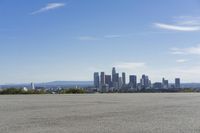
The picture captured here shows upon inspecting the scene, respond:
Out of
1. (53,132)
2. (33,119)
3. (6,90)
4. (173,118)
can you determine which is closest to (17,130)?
(53,132)

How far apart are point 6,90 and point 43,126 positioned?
122 feet

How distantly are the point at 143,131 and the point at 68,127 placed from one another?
94.8 inches

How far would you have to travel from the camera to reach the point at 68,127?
15.7 metres

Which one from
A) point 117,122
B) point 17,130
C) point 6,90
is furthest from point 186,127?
point 6,90

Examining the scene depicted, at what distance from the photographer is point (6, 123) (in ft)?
55.1

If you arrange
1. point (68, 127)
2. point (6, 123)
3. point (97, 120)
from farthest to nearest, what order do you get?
point (97, 120), point (6, 123), point (68, 127)

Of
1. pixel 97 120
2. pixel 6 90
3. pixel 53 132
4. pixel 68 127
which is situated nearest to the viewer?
pixel 53 132

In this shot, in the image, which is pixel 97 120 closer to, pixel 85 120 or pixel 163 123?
pixel 85 120

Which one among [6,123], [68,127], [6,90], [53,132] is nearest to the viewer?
[53,132]

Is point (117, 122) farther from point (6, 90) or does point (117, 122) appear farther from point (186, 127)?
point (6, 90)

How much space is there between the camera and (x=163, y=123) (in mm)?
16953

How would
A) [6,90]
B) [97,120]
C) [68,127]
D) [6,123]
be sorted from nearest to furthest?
[68,127] → [6,123] → [97,120] → [6,90]

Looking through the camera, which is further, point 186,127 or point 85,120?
point 85,120

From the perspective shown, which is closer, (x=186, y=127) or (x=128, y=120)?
(x=186, y=127)
